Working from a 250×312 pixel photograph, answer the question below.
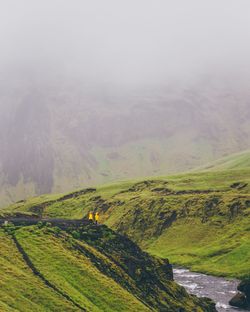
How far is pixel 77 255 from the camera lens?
138m

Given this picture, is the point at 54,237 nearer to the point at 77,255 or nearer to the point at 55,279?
the point at 77,255

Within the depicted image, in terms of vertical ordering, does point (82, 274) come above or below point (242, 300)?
above

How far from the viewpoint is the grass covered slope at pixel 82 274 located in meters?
113

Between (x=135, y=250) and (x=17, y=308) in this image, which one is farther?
(x=135, y=250)

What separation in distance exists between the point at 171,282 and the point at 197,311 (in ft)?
40.0

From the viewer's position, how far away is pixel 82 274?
128625 millimetres

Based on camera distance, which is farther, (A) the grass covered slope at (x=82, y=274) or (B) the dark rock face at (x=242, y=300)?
(B) the dark rock face at (x=242, y=300)

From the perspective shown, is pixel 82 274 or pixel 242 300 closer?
pixel 82 274

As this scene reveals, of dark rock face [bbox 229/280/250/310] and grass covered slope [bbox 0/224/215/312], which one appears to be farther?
dark rock face [bbox 229/280/250/310]

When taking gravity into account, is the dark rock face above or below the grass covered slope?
below

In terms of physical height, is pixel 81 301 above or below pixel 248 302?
above

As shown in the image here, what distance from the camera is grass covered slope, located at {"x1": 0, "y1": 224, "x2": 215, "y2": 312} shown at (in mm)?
113438

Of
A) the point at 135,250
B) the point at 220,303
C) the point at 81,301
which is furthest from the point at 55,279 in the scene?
the point at 220,303

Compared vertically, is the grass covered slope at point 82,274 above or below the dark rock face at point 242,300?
above
